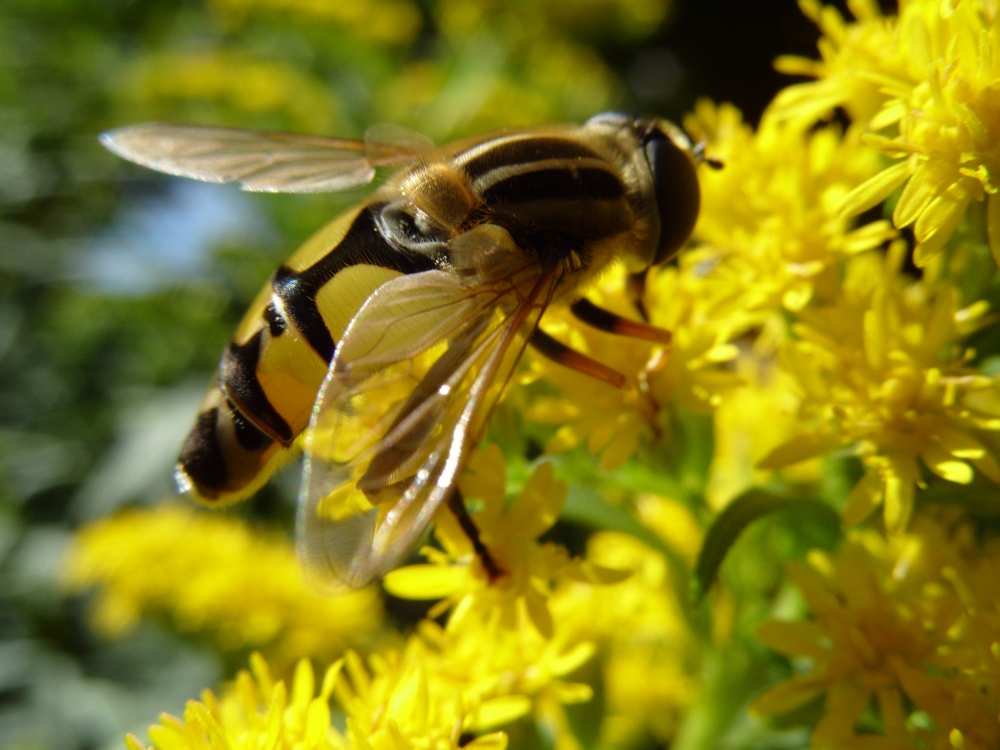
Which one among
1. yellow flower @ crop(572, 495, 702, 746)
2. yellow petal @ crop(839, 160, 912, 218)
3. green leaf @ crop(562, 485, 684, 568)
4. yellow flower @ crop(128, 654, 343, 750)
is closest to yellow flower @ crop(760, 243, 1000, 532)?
yellow petal @ crop(839, 160, 912, 218)

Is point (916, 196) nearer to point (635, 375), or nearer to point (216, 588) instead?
point (635, 375)

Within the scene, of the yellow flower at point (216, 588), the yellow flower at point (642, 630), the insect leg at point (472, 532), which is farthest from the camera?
the yellow flower at point (216, 588)

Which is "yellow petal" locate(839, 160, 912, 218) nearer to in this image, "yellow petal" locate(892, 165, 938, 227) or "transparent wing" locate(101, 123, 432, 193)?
"yellow petal" locate(892, 165, 938, 227)

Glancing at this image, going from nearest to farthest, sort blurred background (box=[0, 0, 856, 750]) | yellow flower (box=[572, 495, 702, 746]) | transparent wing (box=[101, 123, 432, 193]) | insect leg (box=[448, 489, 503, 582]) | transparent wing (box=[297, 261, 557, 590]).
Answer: transparent wing (box=[297, 261, 557, 590]) → insect leg (box=[448, 489, 503, 582]) → transparent wing (box=[101, 123, 432, 193]) → yellow flower (box=[572, 495, 702, 746]) → blurred background (box=[0, 0, 856, 750])

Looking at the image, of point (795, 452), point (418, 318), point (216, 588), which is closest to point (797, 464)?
point (795, 452)

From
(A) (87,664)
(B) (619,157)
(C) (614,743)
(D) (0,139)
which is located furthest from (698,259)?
(D) (0,139)

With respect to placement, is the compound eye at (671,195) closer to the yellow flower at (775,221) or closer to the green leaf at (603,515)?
the yellow flower at (775,221)

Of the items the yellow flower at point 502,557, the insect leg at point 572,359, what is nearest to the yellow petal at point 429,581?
the yellow flower at point 502,557
